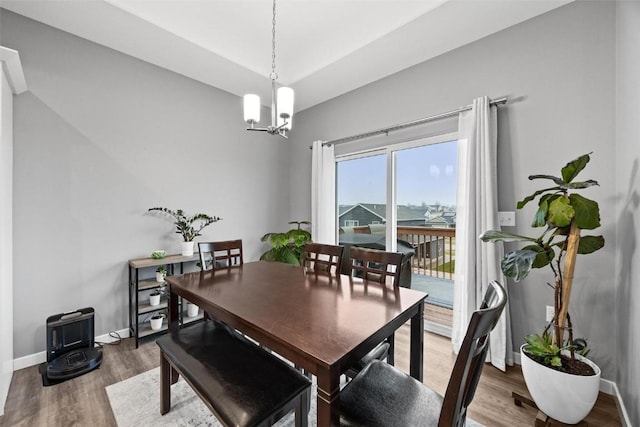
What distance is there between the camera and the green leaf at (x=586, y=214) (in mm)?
1481

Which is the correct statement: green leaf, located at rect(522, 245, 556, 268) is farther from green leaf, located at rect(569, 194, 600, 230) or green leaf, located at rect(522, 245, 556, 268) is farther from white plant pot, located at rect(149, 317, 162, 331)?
white plant pot, located at rect(149, 317, 162, 331)

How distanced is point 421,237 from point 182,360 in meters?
3.02

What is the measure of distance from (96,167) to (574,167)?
3.79m

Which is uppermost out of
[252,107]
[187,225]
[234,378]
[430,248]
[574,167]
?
[252,107]

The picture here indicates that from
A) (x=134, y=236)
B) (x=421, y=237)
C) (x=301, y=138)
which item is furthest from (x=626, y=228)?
(x=134, y=236)

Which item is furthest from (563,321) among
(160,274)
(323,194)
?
(160,274)

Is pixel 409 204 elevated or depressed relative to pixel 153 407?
elevated

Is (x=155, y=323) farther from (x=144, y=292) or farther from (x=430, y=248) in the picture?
(x=430, y=248)

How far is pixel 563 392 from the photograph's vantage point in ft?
4.84

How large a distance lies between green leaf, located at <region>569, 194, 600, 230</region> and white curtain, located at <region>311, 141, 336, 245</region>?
2505 mm

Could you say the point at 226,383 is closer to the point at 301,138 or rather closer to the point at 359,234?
the point at 359,234

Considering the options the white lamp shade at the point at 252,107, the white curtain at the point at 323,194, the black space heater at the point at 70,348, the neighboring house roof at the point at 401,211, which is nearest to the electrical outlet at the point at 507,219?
the neighboring house roof at the point at 401,211

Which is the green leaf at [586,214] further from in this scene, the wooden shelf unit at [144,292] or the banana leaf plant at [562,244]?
the wooden shelf unit at [144,292]

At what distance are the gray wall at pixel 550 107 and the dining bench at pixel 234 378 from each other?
2.07 metres
